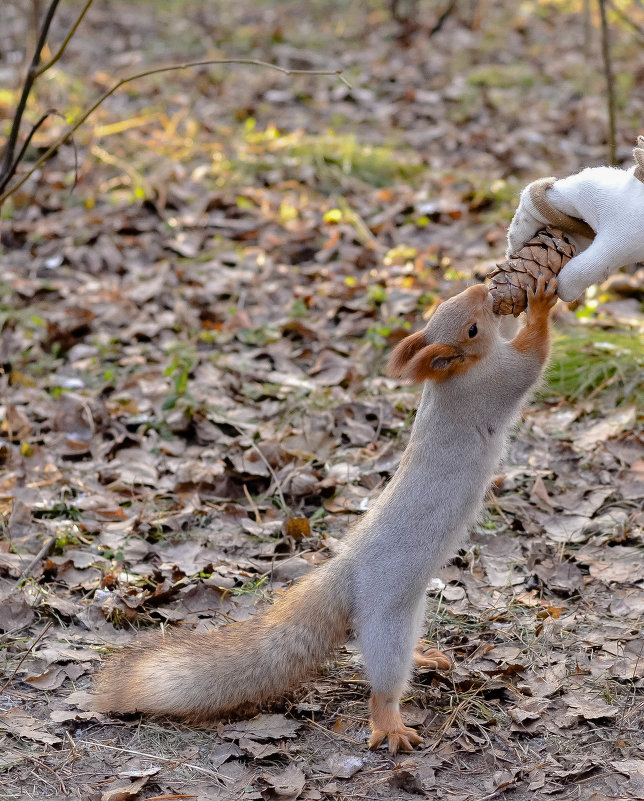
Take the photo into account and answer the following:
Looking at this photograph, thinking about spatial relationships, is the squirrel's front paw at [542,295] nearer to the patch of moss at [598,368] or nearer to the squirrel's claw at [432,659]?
the squirrel's claw at [432,659]

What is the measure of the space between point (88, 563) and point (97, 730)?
0.81m

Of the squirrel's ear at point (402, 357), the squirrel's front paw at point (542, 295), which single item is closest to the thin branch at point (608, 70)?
the squirrel's front paw at point (542, 295)

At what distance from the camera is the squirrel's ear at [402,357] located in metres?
2.74

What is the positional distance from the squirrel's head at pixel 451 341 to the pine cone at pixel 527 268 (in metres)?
0.05

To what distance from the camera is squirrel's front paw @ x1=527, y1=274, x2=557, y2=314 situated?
2.80 metres

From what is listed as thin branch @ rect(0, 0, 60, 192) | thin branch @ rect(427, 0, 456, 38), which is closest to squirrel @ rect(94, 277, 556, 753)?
thin branch @ rect(0, 0, 60, 192)

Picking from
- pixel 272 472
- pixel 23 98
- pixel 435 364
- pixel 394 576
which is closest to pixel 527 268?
pixel 435 364

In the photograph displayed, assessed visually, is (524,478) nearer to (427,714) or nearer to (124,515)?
(427,714)

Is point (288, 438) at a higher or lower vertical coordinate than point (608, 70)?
lower

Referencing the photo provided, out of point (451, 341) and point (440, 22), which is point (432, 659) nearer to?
point (451, 341)

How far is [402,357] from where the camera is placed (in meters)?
2.77

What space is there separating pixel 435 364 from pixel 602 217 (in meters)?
0.63

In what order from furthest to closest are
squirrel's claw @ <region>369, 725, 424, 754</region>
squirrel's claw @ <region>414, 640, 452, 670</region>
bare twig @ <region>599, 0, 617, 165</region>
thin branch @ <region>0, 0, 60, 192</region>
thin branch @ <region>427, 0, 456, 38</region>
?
1. thin branch @ <region>427, 0, 456, 38</region>
2. bare twig @ <region>599, 0, 617, 165</region>
3. thin branch @ <region>0, 0, 60, 192</region>
4. squirrel's claw @ <region>414, 640, 452, 670</region>
5. squirrel's claw @ <region>369, 725, 424, 754</region>

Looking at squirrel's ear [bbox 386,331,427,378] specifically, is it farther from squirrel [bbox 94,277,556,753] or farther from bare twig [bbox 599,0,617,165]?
bare twig [bbox 599,0,617,165]
